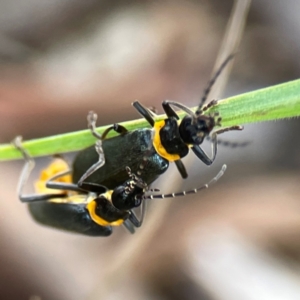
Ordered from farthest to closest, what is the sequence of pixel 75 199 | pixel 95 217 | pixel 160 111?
pixel 160 111 < pixel 75 199 < pixel 95 217

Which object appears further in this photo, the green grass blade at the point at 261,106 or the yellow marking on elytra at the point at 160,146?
the yellow marking on elytra at the point at 160,146

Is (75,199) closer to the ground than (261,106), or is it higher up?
higher up

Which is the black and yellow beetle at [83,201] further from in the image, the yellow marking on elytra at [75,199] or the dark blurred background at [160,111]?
the dark blurred background at [160,111]

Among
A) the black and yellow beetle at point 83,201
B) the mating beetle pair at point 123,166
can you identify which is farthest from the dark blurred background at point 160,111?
the mating beetle pair at point 123,166

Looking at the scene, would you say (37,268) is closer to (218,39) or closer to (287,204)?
(287,204)

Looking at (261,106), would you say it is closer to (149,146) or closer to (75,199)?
(149,146)

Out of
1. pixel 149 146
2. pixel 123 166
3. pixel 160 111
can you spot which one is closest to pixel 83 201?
pixel 123 166
